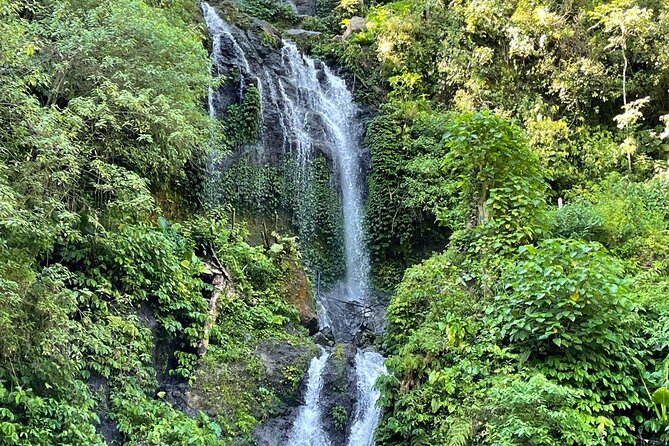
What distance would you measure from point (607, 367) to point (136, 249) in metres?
5.75

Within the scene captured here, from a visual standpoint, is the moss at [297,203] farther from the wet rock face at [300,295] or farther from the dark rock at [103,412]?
the dark rock at [103,412]

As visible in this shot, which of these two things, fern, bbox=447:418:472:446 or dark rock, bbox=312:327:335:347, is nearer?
fern, bbox=447:418:472:446

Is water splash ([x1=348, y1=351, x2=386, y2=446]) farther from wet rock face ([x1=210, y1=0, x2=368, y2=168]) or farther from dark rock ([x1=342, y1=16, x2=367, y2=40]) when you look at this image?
dark rock ([x1=342, y1=16, x2=367, y2=40])

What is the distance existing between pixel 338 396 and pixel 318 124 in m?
8.57

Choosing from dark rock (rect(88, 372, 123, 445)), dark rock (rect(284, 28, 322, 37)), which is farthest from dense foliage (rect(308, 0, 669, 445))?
dark rock (rect(88, 372, 123, 445))

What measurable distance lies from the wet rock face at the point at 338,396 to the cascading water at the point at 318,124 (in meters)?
2.08

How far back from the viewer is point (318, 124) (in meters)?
15.1

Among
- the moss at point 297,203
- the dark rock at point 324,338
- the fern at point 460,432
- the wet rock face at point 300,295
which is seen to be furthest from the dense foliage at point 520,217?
the wet rock face at point 300,295

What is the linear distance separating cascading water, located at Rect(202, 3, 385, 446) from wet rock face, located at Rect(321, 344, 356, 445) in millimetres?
2084

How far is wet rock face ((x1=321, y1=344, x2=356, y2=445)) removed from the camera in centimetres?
833

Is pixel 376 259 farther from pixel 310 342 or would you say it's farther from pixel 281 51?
pixel 281 51

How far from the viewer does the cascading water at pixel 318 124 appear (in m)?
13.4

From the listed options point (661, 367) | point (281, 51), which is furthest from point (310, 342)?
point (281, 51)

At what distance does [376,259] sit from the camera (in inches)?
561
